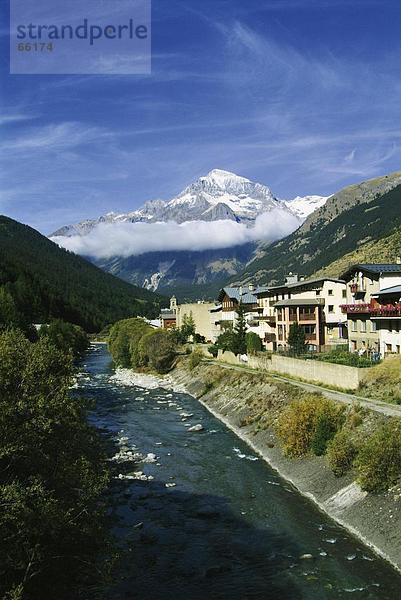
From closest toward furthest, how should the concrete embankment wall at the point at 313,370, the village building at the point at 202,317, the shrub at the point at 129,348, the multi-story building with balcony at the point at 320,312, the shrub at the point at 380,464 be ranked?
the shrub at the point at 380,464, the concrete embankment wall at the point at 313,370, the multi-story building with balcony at the point at 320,312, the shrub at the point at 129,348, the village building at the point at 202,317

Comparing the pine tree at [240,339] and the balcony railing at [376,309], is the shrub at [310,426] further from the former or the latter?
the pine tree at [240,339]

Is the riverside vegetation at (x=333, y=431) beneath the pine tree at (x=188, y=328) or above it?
beneath

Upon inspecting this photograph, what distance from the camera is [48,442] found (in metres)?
22.5

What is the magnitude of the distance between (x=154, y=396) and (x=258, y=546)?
183 feet

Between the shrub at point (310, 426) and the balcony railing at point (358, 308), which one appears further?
the balcony railing at point (358, 308)

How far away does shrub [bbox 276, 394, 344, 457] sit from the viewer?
142ft

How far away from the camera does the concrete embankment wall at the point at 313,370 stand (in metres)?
55.1

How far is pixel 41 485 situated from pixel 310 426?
29.2 meters

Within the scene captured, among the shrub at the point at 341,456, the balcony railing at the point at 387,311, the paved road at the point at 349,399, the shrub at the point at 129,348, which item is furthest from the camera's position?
the shrub at the point at 129,348

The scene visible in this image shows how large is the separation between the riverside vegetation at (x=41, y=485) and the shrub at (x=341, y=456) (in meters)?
18.8

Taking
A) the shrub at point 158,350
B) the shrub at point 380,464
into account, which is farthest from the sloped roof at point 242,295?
the shrub at point 380,464

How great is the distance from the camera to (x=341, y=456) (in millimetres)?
38000

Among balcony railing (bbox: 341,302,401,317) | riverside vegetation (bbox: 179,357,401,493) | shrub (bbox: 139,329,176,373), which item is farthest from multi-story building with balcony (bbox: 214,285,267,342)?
riverside vegetation (bbox: 179,357,401,493)

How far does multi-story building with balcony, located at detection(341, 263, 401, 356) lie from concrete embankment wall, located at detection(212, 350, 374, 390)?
8030mm
